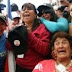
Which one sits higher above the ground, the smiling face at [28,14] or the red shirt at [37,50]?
the smiling face at [28,14]

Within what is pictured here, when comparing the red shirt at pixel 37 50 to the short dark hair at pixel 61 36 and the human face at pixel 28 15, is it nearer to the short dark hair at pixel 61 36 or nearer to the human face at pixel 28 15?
the short dark hair at pixel 61 36

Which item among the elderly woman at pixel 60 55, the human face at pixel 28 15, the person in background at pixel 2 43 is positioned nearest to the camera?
the elderly woman at pixel 60 55

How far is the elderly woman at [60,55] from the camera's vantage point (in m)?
1.80

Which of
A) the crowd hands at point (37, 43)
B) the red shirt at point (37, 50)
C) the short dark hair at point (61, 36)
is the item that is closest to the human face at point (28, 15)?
the crowd hands at point (37, 43)

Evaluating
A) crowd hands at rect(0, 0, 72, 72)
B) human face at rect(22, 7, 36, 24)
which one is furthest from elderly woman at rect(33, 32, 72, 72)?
human face at rect(22, 7, 36, 24)

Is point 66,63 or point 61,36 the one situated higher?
point 61,36

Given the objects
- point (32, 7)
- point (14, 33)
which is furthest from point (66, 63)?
point (32, 7)

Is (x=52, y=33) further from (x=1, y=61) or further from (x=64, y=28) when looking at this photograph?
(x=1, y=61)

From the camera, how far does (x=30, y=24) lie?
6.86 ft

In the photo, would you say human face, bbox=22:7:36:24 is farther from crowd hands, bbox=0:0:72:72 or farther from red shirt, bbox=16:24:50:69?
red shirt, bbox=16:24:50:69

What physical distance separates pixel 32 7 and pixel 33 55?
0.47m

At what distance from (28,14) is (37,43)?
362 millimetres

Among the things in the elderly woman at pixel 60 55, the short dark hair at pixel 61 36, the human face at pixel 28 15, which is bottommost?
the elderly woman at pixel 60 55

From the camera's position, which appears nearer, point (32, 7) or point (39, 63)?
point (39, 63)
